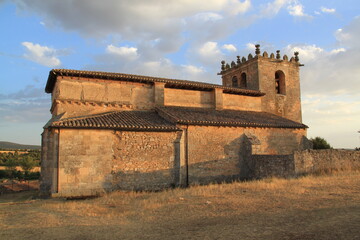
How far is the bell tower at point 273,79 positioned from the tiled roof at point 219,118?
9.36ft

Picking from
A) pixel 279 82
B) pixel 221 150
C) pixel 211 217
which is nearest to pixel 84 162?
pixel 211 217

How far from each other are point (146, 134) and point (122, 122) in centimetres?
127

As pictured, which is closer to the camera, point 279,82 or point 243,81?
point 279,82

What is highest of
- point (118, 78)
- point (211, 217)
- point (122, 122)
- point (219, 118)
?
point (118, 78)

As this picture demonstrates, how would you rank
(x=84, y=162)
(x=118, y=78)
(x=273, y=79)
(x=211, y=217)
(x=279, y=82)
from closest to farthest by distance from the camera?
1. (x=211, y=217)
2. (x=84, y=162)
3. (x=118, y=78)
4. (x=273, y=79)
5. (x=279, y=82)

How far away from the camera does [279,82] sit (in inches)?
871

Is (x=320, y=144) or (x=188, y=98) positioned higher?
(x=188, y=98)

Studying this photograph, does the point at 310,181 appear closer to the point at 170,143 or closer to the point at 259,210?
the point at 259,210

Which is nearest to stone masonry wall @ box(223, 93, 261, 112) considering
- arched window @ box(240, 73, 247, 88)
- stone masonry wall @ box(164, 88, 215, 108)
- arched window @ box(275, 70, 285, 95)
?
stone masonry wall @ box(164, 88, 215, 108)

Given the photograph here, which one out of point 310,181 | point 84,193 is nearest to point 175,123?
point 84,193

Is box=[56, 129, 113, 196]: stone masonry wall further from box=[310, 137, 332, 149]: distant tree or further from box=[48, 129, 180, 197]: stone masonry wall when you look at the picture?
box=[310, 137, 332, 149]: distant tree

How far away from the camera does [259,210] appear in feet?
22.3

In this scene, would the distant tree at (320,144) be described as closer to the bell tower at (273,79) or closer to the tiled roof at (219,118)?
the bell tower at (273,79)

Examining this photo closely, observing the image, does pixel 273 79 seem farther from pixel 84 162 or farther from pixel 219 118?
pixel 84 162
